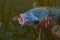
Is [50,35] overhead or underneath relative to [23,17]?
underneath

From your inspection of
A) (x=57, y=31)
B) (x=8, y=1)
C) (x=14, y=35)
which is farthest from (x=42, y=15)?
(x=8, y=1)

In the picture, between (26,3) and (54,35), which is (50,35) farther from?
(26,3)

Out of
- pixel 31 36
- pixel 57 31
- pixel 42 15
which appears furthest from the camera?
pixel 31 36

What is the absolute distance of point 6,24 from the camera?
134cm

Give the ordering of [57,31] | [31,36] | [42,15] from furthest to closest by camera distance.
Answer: [31,36] → [57,31] → [42,15]

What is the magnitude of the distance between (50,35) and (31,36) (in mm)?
144

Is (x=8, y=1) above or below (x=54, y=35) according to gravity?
above

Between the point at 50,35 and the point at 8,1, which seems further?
the point at 8,1

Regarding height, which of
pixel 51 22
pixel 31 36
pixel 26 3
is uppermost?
pixel 26 3

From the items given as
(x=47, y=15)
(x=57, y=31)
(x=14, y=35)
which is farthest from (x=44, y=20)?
(x=14, y=35)

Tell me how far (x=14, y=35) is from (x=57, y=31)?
1.05ft

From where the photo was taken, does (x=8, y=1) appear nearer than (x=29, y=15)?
No

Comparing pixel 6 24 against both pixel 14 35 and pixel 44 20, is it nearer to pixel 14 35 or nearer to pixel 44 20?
pixel 14 35

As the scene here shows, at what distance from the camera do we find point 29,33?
51.3 inches
